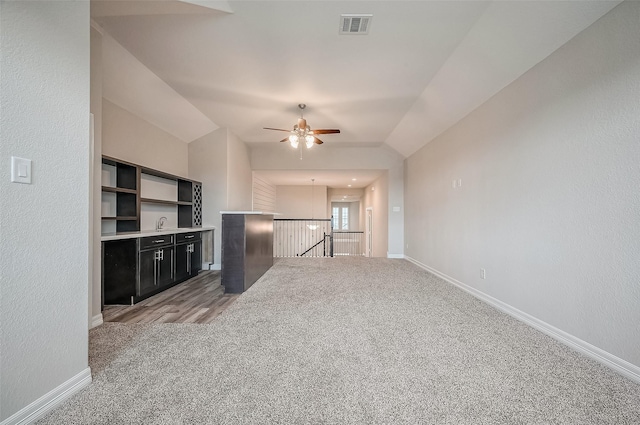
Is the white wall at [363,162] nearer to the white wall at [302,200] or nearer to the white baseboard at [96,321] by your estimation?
the white wall at [302,200]

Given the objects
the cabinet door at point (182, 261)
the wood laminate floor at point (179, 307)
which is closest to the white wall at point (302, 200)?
the cabinet door at point (182, 261)

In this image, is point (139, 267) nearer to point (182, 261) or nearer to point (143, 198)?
point (182, 261)

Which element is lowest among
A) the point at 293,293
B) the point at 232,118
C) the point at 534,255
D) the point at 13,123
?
the point at 293,293

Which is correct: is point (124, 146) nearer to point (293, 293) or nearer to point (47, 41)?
point (47, 41)

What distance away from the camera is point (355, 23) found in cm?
254

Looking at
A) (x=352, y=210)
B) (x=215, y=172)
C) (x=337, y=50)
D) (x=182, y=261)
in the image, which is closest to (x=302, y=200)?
(x=215, y=172)

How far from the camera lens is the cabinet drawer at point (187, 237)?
172 inches

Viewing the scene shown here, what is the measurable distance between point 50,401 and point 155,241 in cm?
254

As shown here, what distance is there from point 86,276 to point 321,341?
177 centimetres

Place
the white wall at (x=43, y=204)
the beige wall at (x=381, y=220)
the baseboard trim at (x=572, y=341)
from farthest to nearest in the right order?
1. the beige wall at (x=381, y=220)
2. the baseboard trim at (x=572, y=341)
3. the white wall at (x=43, y=204)

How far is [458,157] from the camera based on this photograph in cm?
414

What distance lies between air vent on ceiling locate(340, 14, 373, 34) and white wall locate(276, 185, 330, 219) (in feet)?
29.3

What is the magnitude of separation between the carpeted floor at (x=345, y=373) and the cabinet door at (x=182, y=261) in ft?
5.77

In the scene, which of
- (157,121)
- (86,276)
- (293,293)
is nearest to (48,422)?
(86,276)
